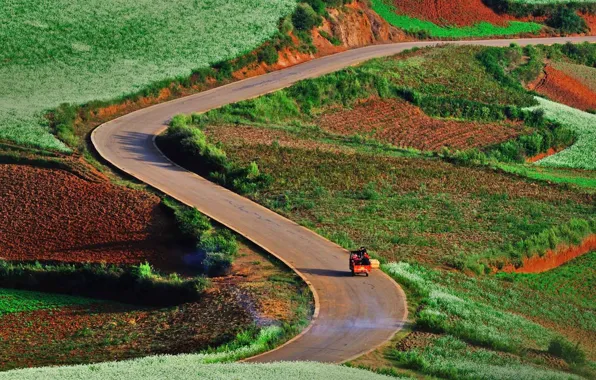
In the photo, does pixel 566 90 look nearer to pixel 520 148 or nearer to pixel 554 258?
pixel 520 148

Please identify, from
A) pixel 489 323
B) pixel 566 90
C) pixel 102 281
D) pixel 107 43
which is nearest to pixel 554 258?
pixel 489 323

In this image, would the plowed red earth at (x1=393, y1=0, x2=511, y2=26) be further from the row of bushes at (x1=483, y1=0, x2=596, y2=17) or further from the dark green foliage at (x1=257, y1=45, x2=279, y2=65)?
the dark green foliage at (x1=257, y1=45, x2=279, y2=65)

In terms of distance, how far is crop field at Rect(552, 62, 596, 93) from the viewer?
316 ft

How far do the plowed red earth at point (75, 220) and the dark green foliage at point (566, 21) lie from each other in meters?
68.5

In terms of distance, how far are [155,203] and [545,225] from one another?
17745mm

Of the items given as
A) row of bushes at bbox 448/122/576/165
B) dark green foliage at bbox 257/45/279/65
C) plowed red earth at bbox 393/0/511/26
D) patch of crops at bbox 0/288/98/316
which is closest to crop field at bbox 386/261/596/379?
patch of crops at bbox 0/288/98/316

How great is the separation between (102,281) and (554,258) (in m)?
20.1

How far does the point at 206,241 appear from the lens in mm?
47938

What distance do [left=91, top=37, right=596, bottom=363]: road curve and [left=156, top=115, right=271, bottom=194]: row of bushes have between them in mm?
638

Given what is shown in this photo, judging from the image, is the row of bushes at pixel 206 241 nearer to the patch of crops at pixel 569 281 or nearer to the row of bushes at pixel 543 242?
the row of bushes at pixel 543 242

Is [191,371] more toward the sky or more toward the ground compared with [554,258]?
more toward the sky

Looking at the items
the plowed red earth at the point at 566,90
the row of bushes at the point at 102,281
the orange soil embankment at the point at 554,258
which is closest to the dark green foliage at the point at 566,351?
the orange soil embankment at the point at 554,258

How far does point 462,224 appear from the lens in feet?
178

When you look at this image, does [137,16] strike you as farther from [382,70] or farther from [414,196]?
[414,196]
